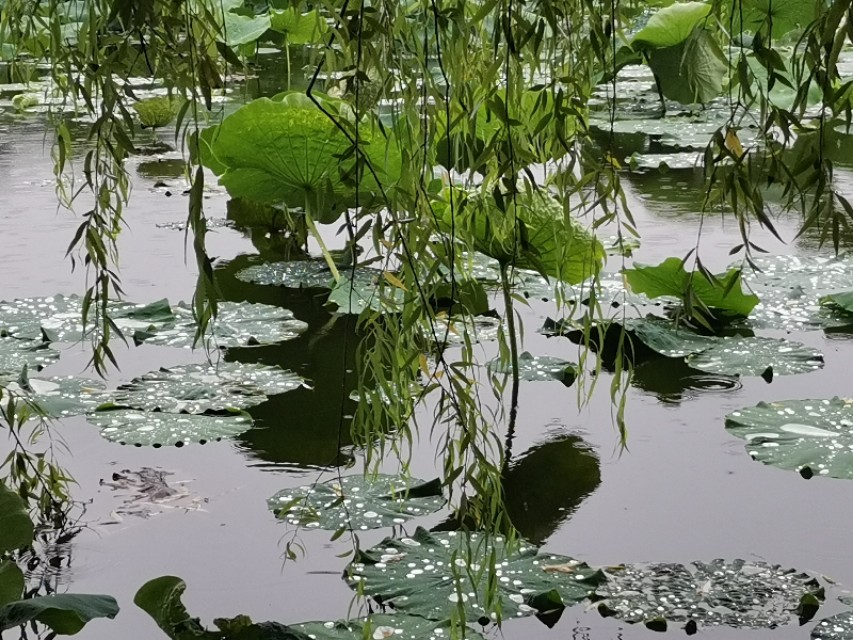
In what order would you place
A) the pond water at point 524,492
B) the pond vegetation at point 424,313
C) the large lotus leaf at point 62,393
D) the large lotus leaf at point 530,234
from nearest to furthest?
1. the pond vegetation at point 424,313
2. the large lotus leaf at point 530,234
3. the pond water at point 524,492
4. the large lotus leaf at point 62,393

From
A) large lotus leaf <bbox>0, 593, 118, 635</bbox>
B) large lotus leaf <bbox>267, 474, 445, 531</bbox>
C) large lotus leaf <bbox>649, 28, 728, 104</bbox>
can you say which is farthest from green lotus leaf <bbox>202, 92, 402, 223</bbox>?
large lotus leaf <bbox>649, 28, 728, 104</bbox>

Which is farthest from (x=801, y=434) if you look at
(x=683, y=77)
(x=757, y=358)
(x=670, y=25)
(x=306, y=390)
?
(x=670, y=25)

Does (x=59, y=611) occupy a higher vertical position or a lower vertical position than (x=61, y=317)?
higher

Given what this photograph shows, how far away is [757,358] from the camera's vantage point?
114 inches

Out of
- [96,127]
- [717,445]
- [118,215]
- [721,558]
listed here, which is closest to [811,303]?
[717,445]

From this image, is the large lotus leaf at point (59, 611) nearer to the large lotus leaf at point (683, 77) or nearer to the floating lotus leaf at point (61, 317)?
the floating lotus leaf at point (61, 317)

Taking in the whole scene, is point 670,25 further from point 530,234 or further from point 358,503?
point 358,503

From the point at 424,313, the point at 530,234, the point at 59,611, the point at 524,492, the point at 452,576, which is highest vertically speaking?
the point at 424,313

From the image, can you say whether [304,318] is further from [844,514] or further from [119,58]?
[119,58]

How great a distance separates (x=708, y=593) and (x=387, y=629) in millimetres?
503

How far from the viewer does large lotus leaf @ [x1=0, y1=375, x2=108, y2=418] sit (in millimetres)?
2619

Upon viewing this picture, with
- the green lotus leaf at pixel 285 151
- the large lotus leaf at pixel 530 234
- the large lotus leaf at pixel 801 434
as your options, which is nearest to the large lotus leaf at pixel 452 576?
the large lotus leaf at pixel 530 234

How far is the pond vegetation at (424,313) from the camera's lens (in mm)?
1254

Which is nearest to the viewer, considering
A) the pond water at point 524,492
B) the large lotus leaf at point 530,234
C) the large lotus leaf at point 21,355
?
the large lotus leaf at point 530,234
